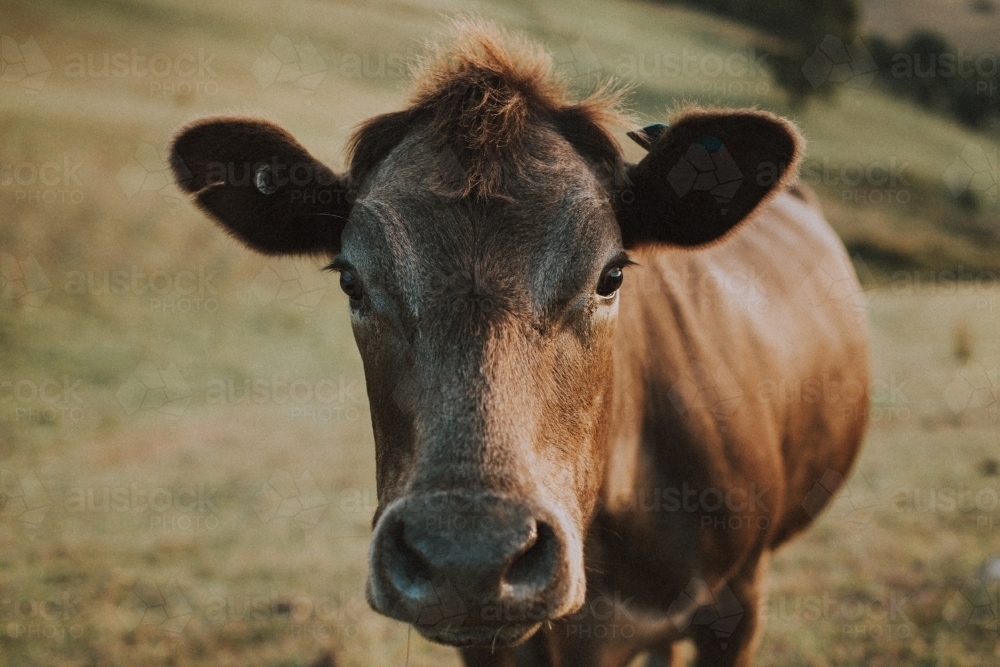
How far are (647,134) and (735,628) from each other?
8.15ft

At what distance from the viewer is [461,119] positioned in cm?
304

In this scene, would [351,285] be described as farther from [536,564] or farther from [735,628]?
[735,628]

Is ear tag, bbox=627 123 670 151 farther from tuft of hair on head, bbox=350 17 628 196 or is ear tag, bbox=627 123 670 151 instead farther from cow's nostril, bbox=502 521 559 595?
cow's nostril, bbox=502 521 559 595

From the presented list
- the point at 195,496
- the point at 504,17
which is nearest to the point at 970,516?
the point at 195,496

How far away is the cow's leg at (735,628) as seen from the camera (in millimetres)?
4055

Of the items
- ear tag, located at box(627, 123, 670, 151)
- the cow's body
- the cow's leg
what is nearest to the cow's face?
ear tag, located at box(627, 123, 670, 151)

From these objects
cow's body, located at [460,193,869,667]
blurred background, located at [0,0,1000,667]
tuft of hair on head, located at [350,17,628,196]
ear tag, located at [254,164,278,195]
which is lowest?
blurred background, located at [0,0,1000,667]

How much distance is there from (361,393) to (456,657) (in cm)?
836

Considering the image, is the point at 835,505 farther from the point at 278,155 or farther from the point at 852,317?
the point at 278,155

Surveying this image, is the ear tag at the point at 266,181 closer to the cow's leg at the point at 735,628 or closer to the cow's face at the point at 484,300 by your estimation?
the cow's face at the point at 484,300

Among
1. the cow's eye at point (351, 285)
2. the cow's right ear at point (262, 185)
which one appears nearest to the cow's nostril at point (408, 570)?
the cow's eye at point (351, 285)

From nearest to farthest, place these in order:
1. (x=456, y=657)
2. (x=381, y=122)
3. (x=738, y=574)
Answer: (x=381, y=122)
(x=738, y=574)
(x=456, y=657)

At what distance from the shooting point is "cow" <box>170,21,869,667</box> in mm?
2299

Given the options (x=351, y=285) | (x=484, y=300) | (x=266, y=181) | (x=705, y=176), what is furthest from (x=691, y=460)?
(x=266, y=181)
